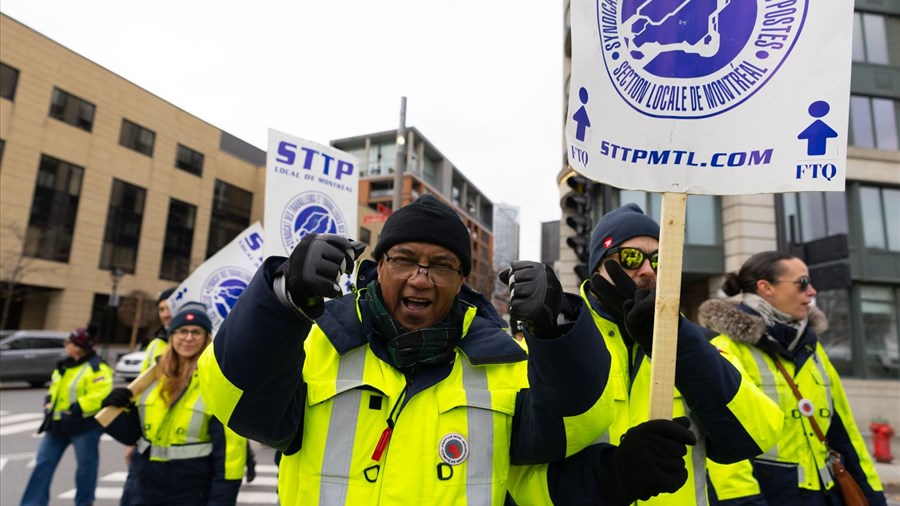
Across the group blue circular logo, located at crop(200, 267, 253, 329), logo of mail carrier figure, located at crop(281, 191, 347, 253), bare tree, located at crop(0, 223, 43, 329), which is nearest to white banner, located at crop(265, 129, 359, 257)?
logo of mail carrier figure, located at crop(281, 191, 347, 253)

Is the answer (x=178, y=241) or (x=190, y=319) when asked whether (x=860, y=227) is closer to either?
(x=190, y=319)

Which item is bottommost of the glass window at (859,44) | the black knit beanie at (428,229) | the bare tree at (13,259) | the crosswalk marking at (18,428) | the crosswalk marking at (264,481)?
the crosswalk marking at (18,428)

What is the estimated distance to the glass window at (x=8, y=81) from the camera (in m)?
26.3

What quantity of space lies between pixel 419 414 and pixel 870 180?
15.4 m

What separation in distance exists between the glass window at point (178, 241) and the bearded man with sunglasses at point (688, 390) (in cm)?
3835

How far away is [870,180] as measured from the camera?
41.7 feet

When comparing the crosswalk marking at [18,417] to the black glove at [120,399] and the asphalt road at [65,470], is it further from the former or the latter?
the black glove at [120,399]

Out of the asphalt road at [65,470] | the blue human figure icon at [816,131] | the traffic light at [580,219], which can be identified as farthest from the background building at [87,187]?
the blue human figure icon at [816,131]

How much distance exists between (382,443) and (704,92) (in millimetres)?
1489

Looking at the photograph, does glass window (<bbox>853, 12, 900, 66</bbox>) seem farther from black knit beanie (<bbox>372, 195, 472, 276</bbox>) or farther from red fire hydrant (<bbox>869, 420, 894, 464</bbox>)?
black knit beanie (<bbox>372, 195, 472, 276</bbox>)

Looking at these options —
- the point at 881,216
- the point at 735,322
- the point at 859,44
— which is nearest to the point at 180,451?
the point at 735,322

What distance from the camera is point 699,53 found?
1.65 metres

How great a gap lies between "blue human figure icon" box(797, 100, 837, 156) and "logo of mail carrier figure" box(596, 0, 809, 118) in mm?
166

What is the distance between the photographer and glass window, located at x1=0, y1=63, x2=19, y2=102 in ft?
86.3
